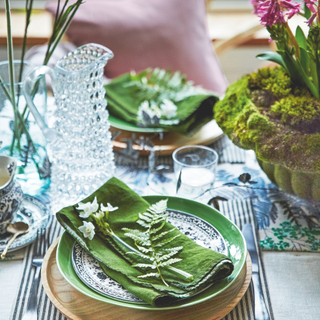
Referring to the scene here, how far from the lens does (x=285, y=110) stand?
0.72 m

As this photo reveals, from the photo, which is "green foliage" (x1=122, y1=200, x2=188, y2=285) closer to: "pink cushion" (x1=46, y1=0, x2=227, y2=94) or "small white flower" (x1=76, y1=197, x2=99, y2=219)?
"small white flower" (x1=76, y1=197, x2=99, y2=219)

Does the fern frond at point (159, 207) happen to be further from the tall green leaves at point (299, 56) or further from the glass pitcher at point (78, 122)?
the tall green leaves at point (299, 56)

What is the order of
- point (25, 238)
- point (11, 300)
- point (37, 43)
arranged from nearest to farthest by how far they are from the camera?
point (11, 300) → point (25, 238) → point (37, 43)

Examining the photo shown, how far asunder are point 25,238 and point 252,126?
0.44m

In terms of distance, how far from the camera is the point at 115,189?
715 millimetres

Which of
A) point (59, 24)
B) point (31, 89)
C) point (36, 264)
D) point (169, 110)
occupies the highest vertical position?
point (59, 24)

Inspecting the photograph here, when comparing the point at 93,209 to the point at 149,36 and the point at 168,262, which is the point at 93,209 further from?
the point at 149,36

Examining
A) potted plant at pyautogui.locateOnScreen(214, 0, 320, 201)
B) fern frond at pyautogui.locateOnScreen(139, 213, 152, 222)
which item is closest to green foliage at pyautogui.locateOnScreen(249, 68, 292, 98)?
potted plant at pyautogui.locateOnScreen(214, 0, 320, 201)

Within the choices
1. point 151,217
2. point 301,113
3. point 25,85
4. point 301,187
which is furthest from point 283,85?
point 25,85

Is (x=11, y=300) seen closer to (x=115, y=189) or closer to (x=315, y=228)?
(x=115, y=189)

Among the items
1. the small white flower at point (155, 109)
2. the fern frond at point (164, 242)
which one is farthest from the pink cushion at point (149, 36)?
the fern frond at point (164, 242)

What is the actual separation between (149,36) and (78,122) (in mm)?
864

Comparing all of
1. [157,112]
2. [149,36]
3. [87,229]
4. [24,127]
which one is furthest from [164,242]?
[149,36]

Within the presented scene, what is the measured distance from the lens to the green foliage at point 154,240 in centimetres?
56
